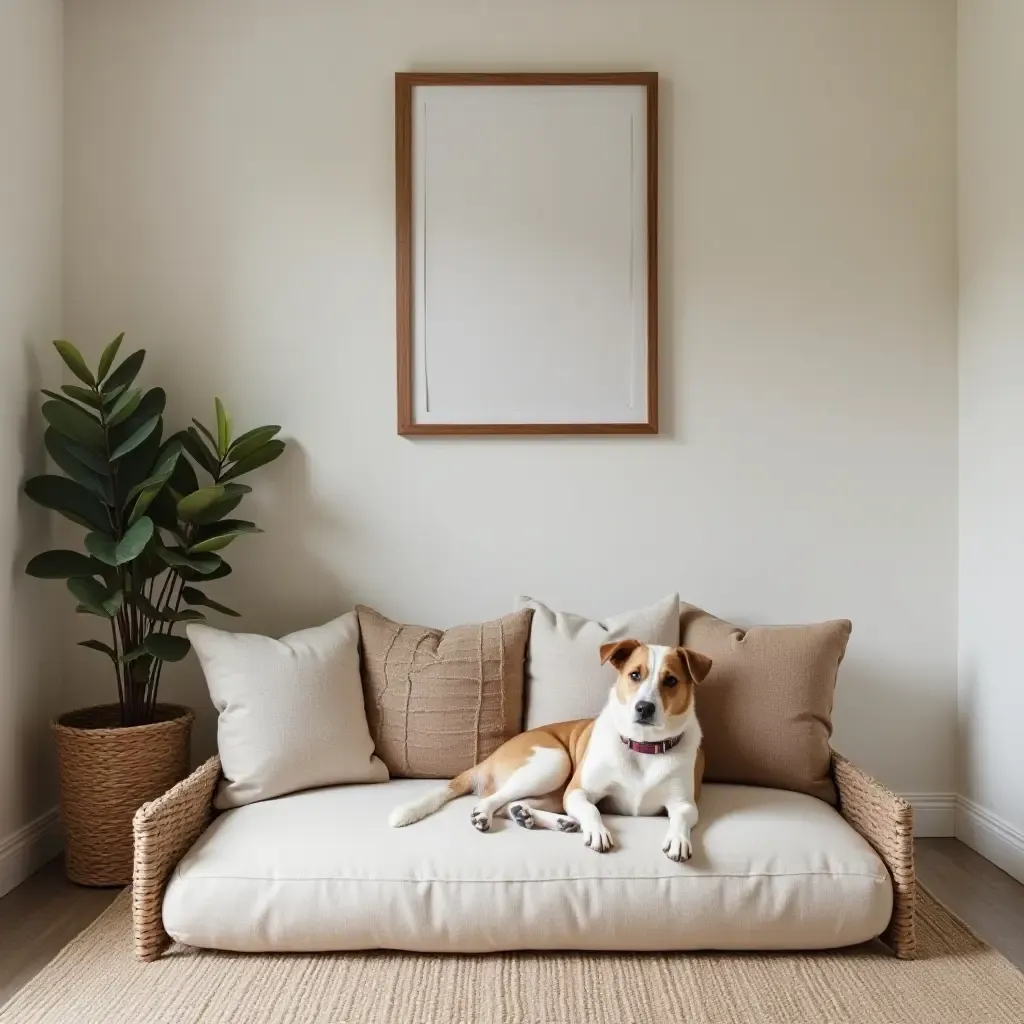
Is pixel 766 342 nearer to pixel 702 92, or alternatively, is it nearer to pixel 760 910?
pixel 702 92

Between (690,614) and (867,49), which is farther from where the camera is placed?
(867,49)

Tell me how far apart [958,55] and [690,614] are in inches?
80.7

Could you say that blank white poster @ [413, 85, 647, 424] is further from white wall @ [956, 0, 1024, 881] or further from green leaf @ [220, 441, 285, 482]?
white wall @ [956, 0, 1024, 881]

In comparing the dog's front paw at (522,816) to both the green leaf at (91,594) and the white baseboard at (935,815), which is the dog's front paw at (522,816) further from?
the white baseboard at (935,815)

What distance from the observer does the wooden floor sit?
2.30 metres

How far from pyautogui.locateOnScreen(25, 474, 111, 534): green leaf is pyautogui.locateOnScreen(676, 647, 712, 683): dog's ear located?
1692 millimetres

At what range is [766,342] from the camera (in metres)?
3.12

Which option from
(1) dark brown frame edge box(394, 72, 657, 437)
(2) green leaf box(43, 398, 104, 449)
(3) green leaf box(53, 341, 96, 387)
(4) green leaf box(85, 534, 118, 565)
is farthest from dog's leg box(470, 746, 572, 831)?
(3) green leaf box(53, 341, 96, 387)

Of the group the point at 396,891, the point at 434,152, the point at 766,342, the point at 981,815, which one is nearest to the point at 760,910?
the point at 396,891

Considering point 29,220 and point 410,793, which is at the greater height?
point 29,220

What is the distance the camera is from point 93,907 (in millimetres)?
2592

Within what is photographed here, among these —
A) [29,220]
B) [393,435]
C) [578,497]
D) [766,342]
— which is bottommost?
[578,497]

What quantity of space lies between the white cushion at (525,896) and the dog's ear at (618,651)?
1.48 feet

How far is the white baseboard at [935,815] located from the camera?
3.13 meters
